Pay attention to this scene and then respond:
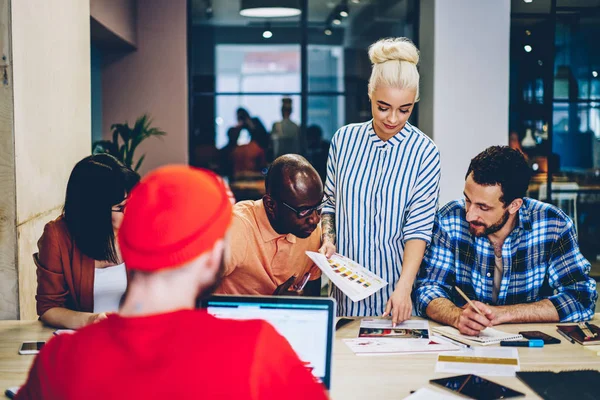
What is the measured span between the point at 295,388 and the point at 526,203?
1.99 meters

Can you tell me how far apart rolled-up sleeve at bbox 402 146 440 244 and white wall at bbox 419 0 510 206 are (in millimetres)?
4287

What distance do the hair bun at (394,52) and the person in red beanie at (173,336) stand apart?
69.0 inches

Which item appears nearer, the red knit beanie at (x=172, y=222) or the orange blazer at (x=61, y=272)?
the red knit beanie at (x=172, y=222)

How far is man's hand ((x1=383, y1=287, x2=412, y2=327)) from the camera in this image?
8.11 ft

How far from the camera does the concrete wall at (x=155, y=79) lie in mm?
7906

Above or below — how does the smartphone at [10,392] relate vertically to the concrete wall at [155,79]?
below

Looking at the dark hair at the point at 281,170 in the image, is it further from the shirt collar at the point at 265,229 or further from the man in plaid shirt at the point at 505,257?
the man in plaid shirt at the point at 505,257

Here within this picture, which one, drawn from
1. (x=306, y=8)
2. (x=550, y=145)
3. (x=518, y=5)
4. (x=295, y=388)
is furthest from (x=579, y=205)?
(x=295, y=388)

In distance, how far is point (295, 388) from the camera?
101cm

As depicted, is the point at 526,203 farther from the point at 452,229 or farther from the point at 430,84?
the point at 430,84

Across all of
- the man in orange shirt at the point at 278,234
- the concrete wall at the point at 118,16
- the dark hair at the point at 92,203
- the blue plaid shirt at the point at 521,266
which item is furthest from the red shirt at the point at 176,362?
the concrete wall at the point at 118,16

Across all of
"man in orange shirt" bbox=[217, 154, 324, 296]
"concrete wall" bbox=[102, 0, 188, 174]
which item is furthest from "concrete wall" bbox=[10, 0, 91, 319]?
"concrete wall" bbox=[102, 0, 188, 174]

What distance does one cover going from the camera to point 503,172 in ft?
8.58

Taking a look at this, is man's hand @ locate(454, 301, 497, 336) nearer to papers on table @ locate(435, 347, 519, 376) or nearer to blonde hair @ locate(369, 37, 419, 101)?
papers on table @ locate(435, 347, 519, 376)
